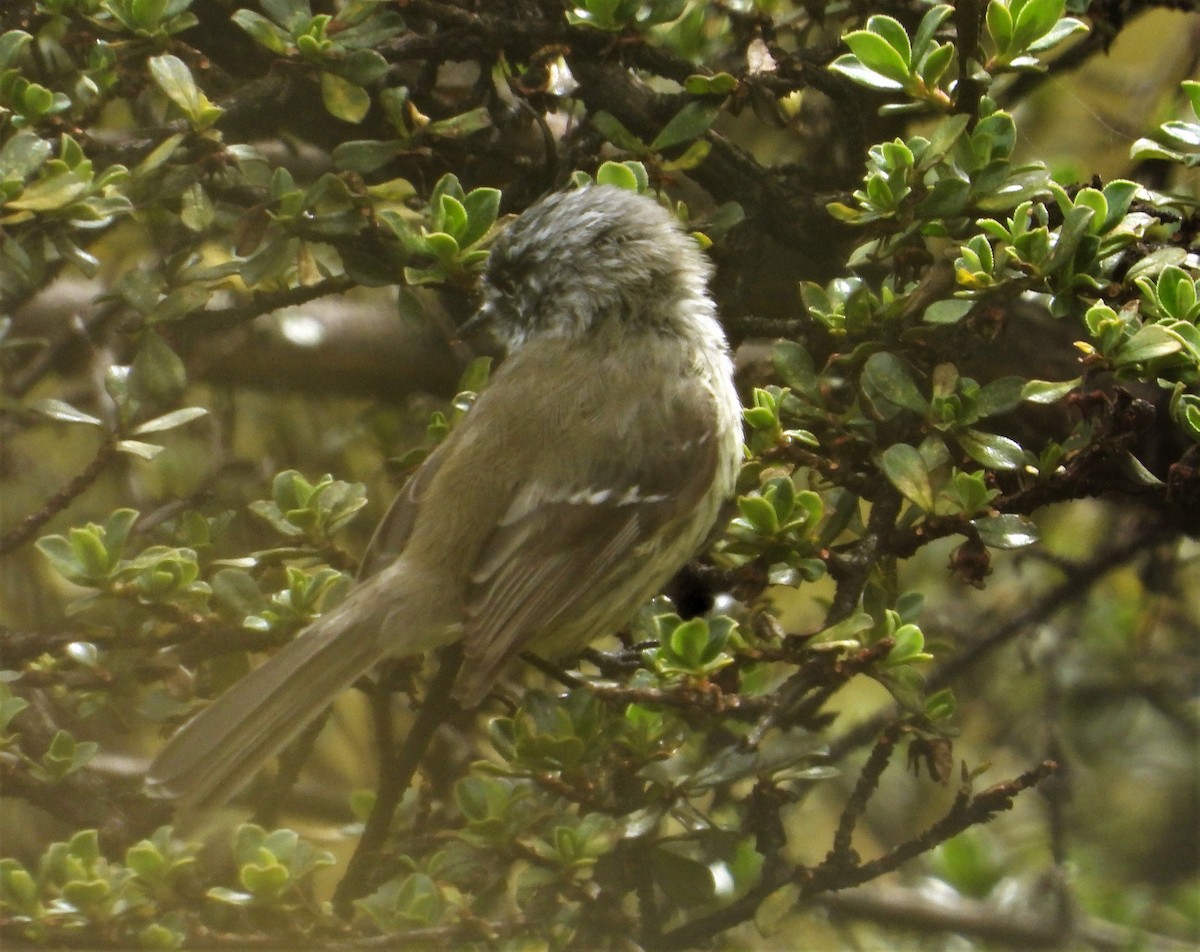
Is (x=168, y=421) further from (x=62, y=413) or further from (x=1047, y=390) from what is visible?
(x=1047, y=390)

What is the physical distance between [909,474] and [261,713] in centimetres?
80

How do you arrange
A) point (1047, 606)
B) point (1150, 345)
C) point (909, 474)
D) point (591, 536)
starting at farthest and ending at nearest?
point (1047, 606) < point (591, 536) < point (909, 474) < point (1150, 345)

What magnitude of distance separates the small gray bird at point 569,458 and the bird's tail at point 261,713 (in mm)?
25

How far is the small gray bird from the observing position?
1801mm

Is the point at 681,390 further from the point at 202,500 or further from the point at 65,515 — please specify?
the point at 65,515

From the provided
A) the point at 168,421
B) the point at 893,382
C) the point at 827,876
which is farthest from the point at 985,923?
the point at 168,421

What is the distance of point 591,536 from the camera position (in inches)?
72.9

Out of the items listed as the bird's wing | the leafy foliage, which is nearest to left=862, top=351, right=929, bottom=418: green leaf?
the leafy foliage

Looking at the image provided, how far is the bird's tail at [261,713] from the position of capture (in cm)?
151

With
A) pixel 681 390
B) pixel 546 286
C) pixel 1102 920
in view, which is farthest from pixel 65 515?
pixel 1102 920

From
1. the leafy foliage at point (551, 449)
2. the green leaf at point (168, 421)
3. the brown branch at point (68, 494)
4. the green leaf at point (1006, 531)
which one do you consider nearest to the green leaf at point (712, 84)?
the leafy foliage at point (551, 449)

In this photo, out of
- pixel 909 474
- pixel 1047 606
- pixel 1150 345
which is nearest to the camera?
pixel 1150 345

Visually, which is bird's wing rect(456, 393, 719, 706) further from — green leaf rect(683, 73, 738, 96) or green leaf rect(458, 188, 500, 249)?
green leaf rect(683, 73, 738, 96)

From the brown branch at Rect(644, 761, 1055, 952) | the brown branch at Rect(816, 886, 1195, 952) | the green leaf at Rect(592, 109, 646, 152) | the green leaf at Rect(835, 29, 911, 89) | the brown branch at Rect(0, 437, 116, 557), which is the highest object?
the green leaf at Rect(835, 29, 911, 89)
